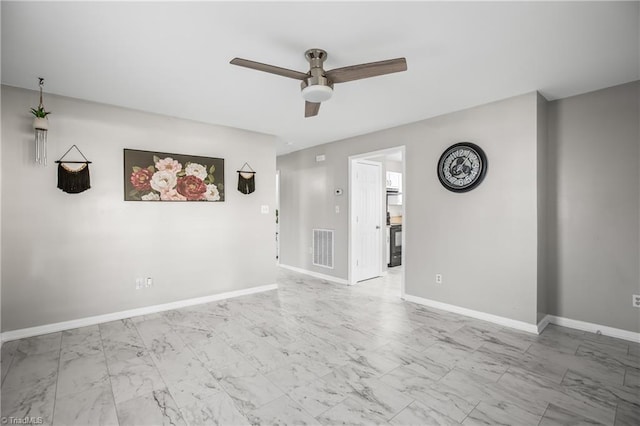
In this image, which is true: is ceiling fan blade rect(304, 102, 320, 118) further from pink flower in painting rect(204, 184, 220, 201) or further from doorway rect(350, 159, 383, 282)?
doorway rect(350, 159, 383, 282)

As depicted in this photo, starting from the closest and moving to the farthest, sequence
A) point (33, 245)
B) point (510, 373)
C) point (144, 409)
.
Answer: point (144, 409) < point (510, 373) < point (33, 245)

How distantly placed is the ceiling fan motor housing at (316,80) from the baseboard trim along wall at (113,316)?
314 centimetres

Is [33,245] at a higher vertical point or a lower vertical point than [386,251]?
higher

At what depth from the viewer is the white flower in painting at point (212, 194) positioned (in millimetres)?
4250

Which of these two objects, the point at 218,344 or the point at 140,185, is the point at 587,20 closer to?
the point at 218,344

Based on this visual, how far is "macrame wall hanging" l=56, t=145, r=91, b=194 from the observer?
3.23 meters

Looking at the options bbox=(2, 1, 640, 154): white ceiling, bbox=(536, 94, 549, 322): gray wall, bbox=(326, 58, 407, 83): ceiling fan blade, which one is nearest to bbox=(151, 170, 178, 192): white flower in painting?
bbox=(2, 1, 640, 154): white ceiling

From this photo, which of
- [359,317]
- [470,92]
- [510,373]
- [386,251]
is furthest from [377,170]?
[510,373]

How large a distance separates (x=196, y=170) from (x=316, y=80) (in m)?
2.53

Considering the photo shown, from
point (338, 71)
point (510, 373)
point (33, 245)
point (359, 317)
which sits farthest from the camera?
point (359, 317)

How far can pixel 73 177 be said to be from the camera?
10.8ft

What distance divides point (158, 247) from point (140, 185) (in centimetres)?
80

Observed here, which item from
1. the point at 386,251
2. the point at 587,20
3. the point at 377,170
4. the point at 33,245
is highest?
the point at 587,20

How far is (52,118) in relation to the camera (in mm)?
3213
